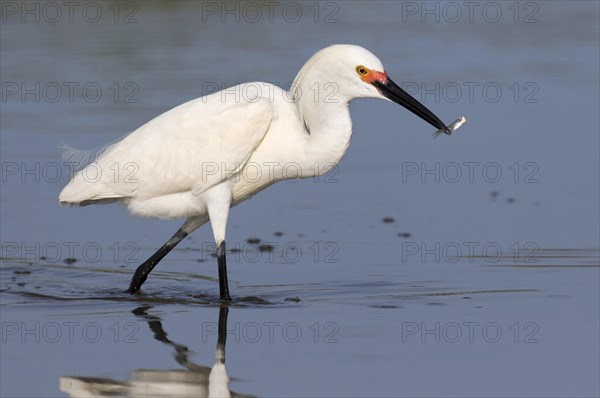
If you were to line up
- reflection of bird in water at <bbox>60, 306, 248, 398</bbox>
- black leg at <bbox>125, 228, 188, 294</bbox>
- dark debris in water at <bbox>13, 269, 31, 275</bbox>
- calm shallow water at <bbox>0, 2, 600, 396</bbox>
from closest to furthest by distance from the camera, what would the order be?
1. reflection of bird in water at <bbox>60, 306, 248, 398</bbox>
2. calm shallow water at <bbox>0, 2, 600, 396</bbox>
3. black leg at <bbox>125, 228, 188, 294</bbox>
4. dark debris in water at <bbox>13, 269, 31, 275</bbox>

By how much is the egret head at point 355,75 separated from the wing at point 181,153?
451 mm

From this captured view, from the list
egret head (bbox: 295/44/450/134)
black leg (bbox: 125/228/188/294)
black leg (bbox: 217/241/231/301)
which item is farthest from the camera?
black leg (bbox: 125/228/188/294)

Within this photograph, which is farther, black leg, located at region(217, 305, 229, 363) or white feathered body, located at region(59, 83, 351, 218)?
white feathered body, located at region(59, 83, 351, 218)

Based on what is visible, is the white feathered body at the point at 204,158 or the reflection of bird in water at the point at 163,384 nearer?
the reflection of bird in water at the point at 163,384

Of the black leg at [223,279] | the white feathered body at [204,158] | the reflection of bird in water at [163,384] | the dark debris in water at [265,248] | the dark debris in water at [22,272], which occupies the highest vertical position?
the white feathered body at [204,158]

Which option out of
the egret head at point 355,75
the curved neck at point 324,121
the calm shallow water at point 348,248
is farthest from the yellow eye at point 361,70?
the calm shallow water at point 348,248

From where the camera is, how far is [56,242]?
33.6 feet

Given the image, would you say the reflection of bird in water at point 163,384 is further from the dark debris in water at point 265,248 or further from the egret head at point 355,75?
the dark debris in water at point 265,248

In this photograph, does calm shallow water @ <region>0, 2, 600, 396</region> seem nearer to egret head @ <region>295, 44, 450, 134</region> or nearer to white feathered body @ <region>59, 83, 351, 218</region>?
white feathered body @ <region>59, 83, 351, 218</region>

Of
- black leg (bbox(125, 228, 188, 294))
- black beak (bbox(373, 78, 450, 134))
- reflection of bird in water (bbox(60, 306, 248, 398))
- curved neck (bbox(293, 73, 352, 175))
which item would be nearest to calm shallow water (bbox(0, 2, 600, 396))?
reflection of bird in water (bbox(60, 306, 248, 398))

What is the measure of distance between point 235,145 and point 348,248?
164cm

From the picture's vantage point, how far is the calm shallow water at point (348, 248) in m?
Result: 7.23

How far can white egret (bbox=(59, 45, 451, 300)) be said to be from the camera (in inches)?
341

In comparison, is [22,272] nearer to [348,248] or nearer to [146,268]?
[146,268]
